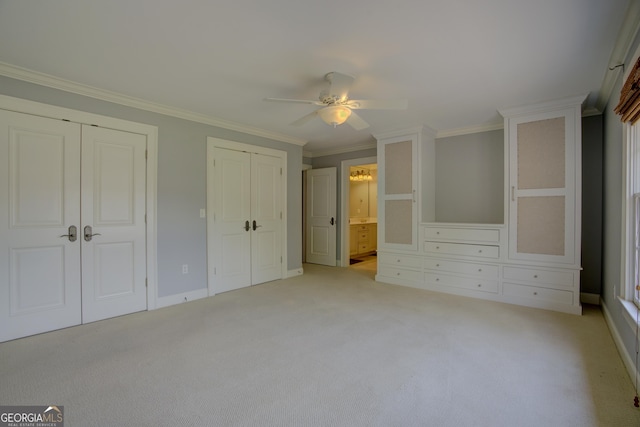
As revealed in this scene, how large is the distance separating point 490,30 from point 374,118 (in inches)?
80.4

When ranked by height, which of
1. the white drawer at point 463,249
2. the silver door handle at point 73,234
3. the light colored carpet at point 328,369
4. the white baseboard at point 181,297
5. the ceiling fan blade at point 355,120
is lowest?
the light colored carpet at point 328,369

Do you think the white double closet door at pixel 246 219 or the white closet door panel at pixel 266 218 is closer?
the white double closet door at pixel 246 219

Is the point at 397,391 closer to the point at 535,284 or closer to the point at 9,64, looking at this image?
the point at 535,284

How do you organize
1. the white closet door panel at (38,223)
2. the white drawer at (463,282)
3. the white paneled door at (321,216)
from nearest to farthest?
the white closet door panel at (38,223) < the white drawer at (463,282) < the white paneled door at (321,216)

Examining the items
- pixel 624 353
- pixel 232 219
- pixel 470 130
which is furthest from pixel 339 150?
pixel 624 353

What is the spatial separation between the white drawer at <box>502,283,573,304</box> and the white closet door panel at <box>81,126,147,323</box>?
442cm

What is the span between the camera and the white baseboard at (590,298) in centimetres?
363

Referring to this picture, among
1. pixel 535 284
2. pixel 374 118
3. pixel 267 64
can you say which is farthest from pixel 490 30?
pixel 535 284

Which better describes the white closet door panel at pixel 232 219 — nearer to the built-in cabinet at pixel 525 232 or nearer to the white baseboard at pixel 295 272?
the white baseboard at pixel 295 272

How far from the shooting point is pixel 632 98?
1.80 metres

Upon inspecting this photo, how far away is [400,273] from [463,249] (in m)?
1.02

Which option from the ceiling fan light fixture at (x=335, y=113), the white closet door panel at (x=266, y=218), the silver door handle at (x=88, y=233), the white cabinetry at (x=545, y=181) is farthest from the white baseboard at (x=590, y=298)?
the silver door handle at (x=88, y=233)

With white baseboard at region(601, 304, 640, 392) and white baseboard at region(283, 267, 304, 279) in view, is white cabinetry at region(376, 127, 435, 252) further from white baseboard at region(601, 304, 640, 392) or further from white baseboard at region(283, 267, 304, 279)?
white baseboard at region(601, 304, 640, 392)

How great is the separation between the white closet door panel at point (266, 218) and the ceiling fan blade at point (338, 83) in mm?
2274
